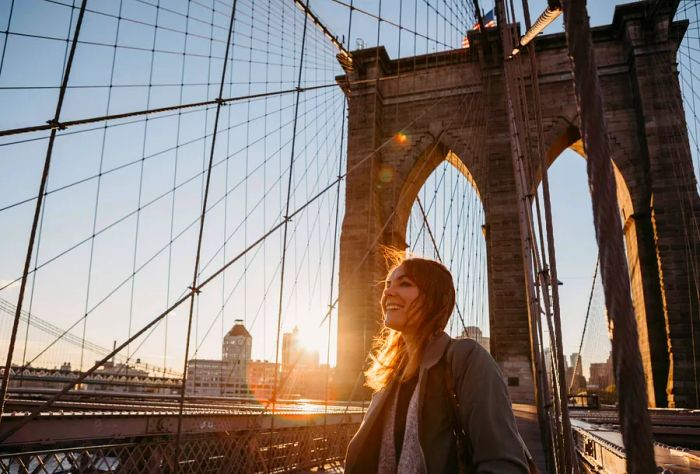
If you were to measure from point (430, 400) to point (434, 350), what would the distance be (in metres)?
0.12

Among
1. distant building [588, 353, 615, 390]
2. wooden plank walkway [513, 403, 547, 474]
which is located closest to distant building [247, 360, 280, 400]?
wooden plank walkway [513, 403, 547, 474]

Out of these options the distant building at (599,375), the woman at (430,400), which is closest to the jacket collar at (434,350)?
the woman at (430,400)

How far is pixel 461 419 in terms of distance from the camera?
1.09 m

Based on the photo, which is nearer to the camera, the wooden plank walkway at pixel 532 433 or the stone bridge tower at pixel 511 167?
the wooden plank walkway at pixel 532 433

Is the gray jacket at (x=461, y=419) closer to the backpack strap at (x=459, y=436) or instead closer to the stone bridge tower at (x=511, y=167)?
the backpack strap at (x=459, y=436)

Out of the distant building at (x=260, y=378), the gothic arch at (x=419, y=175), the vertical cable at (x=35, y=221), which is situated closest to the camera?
the vertical cable at (x=35, y=221)

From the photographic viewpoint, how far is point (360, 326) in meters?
13.3

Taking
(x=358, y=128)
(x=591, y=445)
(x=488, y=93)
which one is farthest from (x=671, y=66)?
(x=591, y=445)

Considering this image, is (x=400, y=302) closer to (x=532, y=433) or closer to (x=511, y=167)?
(x=532, y=433)

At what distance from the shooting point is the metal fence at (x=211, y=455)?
3.57 meters

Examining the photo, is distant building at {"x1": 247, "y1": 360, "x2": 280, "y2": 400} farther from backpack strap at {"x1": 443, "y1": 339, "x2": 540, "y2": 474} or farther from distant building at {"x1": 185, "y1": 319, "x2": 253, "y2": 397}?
backpack strap at {"x1": 443, "y1": 339, "x2": 540, "y2": 474}

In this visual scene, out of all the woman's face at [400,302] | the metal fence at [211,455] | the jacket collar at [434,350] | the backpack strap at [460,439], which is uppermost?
the woman's face at [400,302]

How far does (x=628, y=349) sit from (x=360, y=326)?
12995 mm

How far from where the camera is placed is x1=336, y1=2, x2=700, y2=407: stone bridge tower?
11422mm
